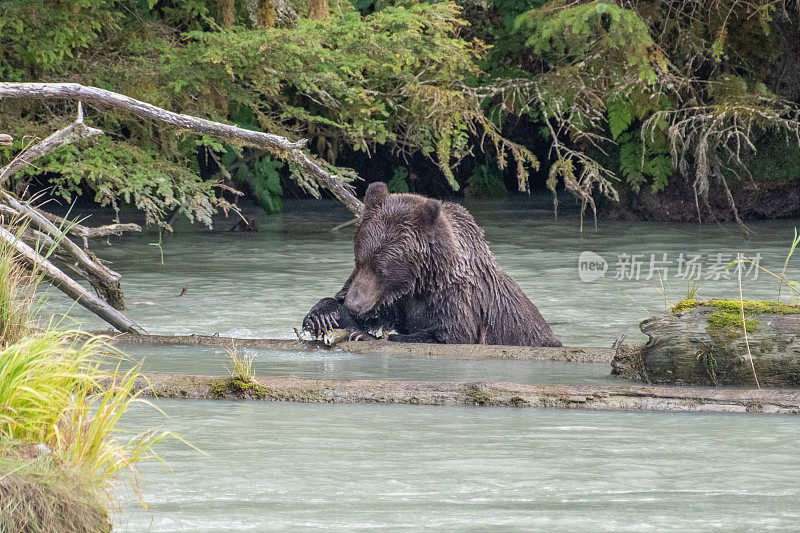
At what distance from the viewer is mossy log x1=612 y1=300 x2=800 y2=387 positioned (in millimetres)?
6484

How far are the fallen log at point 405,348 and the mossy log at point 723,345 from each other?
688 mm

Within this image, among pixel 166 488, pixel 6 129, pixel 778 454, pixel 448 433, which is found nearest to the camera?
pixel 166 488

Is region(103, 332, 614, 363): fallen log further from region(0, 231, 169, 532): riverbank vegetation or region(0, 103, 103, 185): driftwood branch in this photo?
region(0, 231, 169, 532): riverbank vegetation

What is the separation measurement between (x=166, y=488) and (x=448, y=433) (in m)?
1.58

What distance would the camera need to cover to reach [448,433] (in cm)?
559

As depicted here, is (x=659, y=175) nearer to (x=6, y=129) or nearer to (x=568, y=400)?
(x=6, y=129)

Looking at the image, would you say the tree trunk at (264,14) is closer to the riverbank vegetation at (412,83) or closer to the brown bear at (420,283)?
the riverbank vegetation at (412,83)

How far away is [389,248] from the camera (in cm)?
797

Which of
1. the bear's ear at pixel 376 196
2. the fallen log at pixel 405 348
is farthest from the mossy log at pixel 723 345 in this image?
the bear's ear at pixel 376 196

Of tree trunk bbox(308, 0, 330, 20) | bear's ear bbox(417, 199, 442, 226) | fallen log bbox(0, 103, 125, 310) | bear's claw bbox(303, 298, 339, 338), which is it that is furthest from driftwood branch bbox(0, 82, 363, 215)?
tree trunk bbox(308, 0, 330, 20)

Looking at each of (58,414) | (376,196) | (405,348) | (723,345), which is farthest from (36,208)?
(723,345)

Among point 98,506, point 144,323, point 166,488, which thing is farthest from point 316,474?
point 144,323

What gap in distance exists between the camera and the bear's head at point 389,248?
7.97 meters

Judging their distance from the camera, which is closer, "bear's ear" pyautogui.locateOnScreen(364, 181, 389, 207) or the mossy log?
the mossy log
